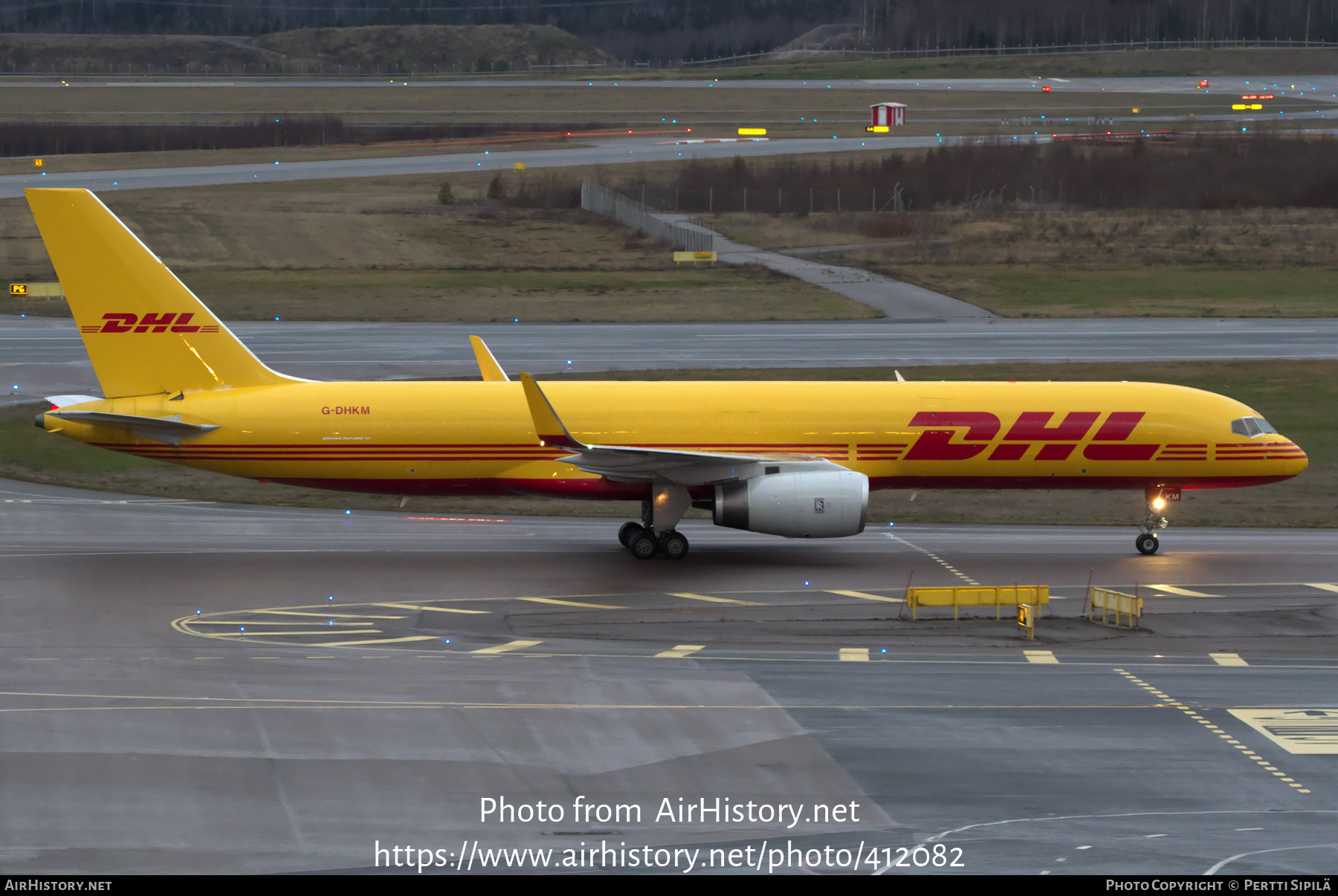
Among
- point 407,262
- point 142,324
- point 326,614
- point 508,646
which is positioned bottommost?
point 326,614

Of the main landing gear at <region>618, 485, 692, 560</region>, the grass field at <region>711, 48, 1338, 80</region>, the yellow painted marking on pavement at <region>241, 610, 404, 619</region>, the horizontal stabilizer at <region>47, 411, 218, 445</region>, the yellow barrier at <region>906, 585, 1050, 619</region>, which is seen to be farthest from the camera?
the grass field at <region>711, 48, 1338, 80</region>

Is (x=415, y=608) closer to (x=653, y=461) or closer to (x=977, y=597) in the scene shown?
(x=653, y=461)

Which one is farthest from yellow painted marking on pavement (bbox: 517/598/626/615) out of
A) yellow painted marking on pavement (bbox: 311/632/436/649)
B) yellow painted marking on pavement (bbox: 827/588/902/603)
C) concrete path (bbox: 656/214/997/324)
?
concrete path (bbox: 656/214/997/324)

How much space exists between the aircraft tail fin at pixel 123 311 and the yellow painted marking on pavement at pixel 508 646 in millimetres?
13207

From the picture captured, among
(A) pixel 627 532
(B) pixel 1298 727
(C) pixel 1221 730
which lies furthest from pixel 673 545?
(B) pixel 1298 727

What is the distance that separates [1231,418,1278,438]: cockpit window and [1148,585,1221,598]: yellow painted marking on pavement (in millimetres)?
6198

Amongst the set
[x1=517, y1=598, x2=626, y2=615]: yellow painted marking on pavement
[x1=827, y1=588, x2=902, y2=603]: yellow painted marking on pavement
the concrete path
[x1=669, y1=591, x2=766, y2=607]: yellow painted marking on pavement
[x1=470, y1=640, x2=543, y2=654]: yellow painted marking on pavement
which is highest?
the concrete path

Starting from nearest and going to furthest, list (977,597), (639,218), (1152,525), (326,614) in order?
1. (326,614)
2. (977,597)
3. (1152,525)
4. (639,218)

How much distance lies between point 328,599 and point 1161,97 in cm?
15242

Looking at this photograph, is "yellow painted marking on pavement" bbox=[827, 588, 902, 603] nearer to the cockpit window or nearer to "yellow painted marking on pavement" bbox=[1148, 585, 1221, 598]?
"yellow painted marking on pavement" bbox=[1148, 585, 1221, 598]

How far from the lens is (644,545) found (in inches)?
1399

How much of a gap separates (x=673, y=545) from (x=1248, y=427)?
15.6 meters

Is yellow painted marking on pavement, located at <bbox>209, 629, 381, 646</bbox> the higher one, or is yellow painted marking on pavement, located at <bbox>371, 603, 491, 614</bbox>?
yellow painted marking on pavement, located at <bbox>209, 629, 381, 646</bbox>

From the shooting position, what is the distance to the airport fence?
96.0 m
